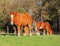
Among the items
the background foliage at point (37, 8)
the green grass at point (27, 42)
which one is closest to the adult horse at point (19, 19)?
the green grass at point (27, 42)

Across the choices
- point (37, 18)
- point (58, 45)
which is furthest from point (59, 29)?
point (58, 45)

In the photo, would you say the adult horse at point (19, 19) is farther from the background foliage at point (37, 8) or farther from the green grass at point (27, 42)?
the background foliage at point (37, 8)

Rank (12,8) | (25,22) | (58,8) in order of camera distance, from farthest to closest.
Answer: (12,8) → (58,8) → (25,22)

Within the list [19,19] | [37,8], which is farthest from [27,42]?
[37,8]

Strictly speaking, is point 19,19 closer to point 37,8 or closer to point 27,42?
point 27,42

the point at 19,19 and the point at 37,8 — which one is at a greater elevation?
the point at 37,8

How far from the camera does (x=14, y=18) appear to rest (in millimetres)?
23609

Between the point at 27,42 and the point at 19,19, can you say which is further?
the point at 19,19

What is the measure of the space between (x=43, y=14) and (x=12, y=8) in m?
6.16

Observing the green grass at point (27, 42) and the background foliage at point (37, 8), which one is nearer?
the green grass at point (27, 42)

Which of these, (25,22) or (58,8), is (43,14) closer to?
(58,8)

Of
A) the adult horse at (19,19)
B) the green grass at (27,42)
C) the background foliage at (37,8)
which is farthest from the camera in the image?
the background foliage at (37,8)

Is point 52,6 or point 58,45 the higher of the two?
point 52,6

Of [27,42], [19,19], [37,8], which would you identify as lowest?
[27,42]
